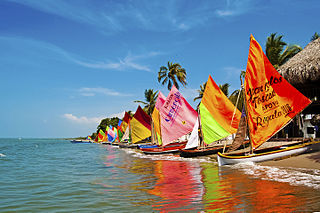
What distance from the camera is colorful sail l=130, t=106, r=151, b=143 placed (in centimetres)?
4222

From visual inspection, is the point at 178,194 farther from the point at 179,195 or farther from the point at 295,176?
the point at 295,176

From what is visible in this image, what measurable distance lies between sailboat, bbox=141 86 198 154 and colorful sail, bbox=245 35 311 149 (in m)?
12.0

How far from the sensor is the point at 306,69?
689 inches

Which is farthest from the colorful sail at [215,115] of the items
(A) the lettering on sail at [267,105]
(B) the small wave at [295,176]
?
(B) the small wave at [295,176]

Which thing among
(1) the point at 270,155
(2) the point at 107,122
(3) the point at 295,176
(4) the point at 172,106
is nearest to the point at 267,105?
(1) the point at 270,155

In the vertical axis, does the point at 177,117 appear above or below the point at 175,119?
above

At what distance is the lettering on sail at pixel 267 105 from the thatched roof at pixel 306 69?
10.3ft

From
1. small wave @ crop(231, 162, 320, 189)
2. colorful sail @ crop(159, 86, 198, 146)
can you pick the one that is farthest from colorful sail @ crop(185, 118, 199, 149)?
small wave @ crop(231, 162, 320, 189)

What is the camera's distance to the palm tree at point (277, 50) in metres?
35.0

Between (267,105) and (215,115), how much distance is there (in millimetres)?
7374

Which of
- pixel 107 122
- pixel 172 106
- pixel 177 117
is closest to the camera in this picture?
pixel 177 117

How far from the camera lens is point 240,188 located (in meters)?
9.36

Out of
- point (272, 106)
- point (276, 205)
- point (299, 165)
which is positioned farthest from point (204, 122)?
point (276, 205)

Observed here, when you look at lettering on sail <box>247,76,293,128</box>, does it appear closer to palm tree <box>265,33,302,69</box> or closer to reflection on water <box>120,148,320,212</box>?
reflection on water <box>120,148,320,212</box>
